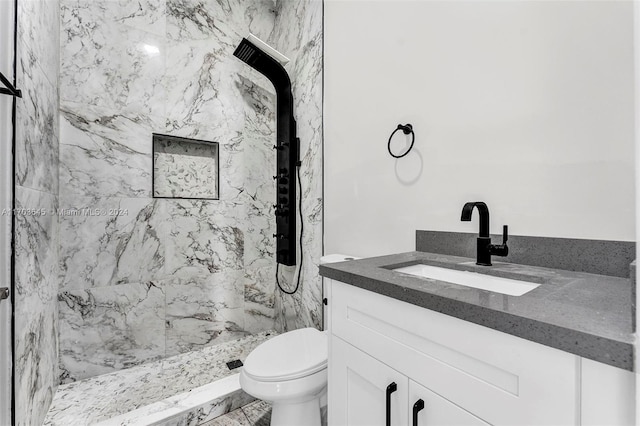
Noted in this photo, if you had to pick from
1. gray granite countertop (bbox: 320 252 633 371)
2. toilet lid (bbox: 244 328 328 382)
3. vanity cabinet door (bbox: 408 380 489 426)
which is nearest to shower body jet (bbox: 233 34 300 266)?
toilet lid (bbox: 244 328 328 382)

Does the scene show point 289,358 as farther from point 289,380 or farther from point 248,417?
point 248,417

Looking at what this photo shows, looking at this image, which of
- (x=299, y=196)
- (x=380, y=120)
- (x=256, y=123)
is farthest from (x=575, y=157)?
(x=256, y=123)

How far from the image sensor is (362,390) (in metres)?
0.82

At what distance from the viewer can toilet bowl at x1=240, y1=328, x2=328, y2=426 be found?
118 centimetres

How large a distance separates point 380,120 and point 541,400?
1.33 m

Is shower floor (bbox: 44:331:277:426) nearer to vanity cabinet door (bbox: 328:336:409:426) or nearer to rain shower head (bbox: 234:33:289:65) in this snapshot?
vanity cabinet door (bbox: 328:336:409:426)

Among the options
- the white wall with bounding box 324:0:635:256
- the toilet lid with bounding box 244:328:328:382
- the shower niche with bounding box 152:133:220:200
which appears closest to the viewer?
the white wall with bounding box 324:0:635:256

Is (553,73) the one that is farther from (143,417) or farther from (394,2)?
(143,417)

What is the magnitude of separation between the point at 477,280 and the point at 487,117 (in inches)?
24.8

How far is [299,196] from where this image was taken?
2.20 m

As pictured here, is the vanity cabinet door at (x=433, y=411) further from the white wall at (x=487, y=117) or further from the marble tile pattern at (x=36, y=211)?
the marble tile pattern at (x=36, y=211)

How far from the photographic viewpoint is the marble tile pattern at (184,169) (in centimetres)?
210

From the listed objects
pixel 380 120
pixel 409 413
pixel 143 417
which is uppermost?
pixel 380 120

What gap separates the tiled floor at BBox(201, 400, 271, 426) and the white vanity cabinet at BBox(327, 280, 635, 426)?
90cm
